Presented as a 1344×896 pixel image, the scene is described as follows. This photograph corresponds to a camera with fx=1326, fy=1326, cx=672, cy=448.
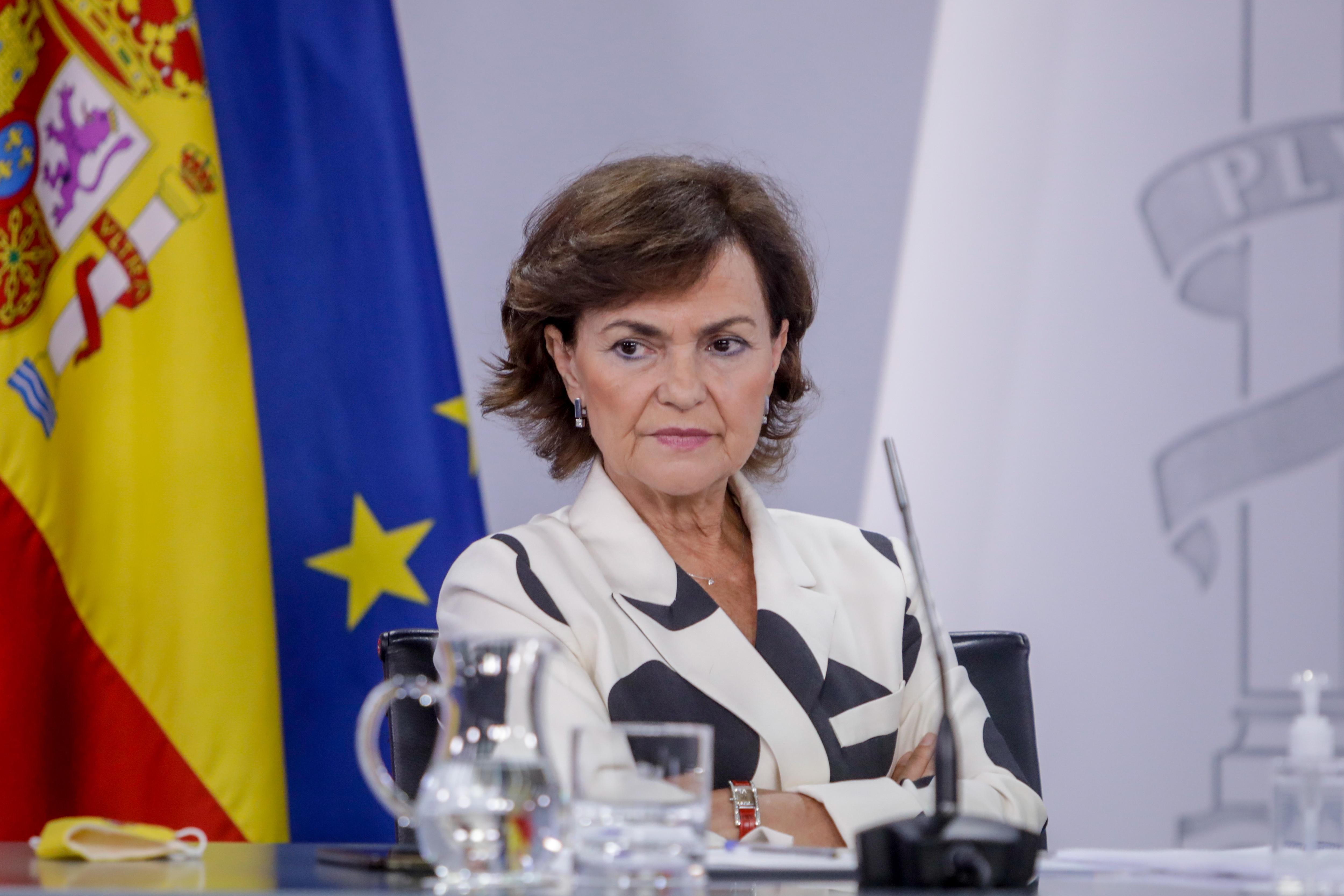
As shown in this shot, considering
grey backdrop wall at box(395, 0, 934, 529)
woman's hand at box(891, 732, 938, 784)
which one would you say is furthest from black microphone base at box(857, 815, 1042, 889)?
grey backdrop wall at box(395, 0, 934, 529)

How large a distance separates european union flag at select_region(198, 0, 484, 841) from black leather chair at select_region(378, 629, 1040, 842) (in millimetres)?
527

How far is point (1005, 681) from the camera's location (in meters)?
1.78

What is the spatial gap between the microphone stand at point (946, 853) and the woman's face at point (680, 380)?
0.93 metres

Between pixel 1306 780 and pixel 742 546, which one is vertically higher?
pixel 742 546

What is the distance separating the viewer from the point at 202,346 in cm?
219

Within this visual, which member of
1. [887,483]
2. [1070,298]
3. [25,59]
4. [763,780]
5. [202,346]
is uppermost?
[25,59]

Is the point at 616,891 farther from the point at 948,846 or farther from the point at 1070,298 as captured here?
the point at 1070,298

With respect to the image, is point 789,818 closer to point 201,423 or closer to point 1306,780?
point 1306,780

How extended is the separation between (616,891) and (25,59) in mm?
1912

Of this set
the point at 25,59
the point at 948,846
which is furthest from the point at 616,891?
the point at 25,59

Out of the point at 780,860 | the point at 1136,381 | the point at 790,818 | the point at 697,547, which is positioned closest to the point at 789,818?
the point at 790,818

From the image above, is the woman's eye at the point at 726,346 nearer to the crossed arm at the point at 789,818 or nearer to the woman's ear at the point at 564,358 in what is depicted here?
the woman's ear at the point at 564,358

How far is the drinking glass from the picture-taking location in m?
0.81

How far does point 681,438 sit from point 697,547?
0.62ft
